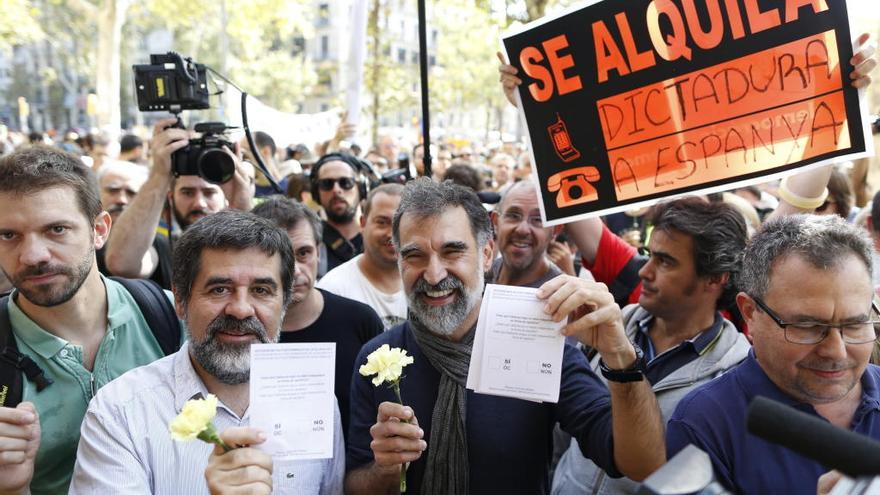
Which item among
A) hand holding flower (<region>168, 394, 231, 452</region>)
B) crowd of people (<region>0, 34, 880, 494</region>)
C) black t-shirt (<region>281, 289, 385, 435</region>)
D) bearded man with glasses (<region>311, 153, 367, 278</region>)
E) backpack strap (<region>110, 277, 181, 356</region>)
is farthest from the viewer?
bearded man with glasses (<region>311, 153, 367, 278</region>)

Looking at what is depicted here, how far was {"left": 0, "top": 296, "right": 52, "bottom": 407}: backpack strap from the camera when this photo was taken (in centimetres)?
246

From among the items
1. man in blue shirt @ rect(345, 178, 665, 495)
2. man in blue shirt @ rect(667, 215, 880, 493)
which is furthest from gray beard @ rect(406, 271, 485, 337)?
man in blue shirt @ rect(667, 215, 880, 493)

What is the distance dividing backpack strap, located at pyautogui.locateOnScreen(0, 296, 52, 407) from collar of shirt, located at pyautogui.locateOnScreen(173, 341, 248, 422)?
19.8 inches

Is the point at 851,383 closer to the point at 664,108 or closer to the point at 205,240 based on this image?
the point at 664,108

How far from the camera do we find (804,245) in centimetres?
212

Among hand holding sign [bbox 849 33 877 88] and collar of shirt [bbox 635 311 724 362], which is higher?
hand holding sign [bbox 849 33 877 88]

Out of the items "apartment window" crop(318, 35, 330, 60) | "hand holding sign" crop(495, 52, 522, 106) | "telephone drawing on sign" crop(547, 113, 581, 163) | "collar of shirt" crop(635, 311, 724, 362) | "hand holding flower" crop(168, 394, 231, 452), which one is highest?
"apartment window" crop(318, 35, 330, 60)

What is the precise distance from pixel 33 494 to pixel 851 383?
2.63 metres

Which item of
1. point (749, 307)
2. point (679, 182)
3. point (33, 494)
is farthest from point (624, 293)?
point (33, 494)

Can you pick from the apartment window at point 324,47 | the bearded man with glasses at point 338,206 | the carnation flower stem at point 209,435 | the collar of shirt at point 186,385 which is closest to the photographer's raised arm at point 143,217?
the collar of shirt at point 186,385

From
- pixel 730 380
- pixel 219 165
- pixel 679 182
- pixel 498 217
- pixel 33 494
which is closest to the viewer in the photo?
pixel 730 380

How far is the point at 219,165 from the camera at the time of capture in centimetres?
393

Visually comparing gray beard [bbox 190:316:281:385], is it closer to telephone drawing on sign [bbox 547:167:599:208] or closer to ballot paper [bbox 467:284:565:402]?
ballot paper [bbox 467:284:565:402]

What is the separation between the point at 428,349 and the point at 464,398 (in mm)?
241
